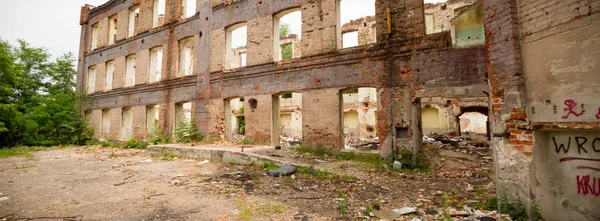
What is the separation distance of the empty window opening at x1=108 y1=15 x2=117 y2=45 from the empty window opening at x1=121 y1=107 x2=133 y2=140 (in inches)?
187

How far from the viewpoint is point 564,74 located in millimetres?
2990

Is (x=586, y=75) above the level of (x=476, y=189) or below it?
above

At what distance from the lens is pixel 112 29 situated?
1611 centimetres

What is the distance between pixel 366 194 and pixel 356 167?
2042 mm

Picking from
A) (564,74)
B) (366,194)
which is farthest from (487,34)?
(366,194)

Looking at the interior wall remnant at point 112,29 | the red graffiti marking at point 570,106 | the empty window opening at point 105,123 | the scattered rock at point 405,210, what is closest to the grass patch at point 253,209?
the scattered rock at point 405,210

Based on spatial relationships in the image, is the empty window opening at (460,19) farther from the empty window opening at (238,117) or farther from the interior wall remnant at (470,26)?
the empty window opening at (238,117)

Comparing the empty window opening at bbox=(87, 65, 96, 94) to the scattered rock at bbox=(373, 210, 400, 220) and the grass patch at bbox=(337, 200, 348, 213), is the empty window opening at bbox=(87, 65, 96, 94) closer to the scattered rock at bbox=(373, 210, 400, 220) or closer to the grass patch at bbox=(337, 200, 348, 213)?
the grass patch at bbox=(337, 200, 348, 213)

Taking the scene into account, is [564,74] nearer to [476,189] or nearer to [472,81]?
[476,189]

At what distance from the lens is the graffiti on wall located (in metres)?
2.83

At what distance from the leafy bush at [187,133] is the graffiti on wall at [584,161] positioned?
1117cm

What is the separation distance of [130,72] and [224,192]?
13815 mm

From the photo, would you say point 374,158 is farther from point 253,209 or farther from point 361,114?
point 361,114

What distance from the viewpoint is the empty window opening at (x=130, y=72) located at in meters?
14.6
